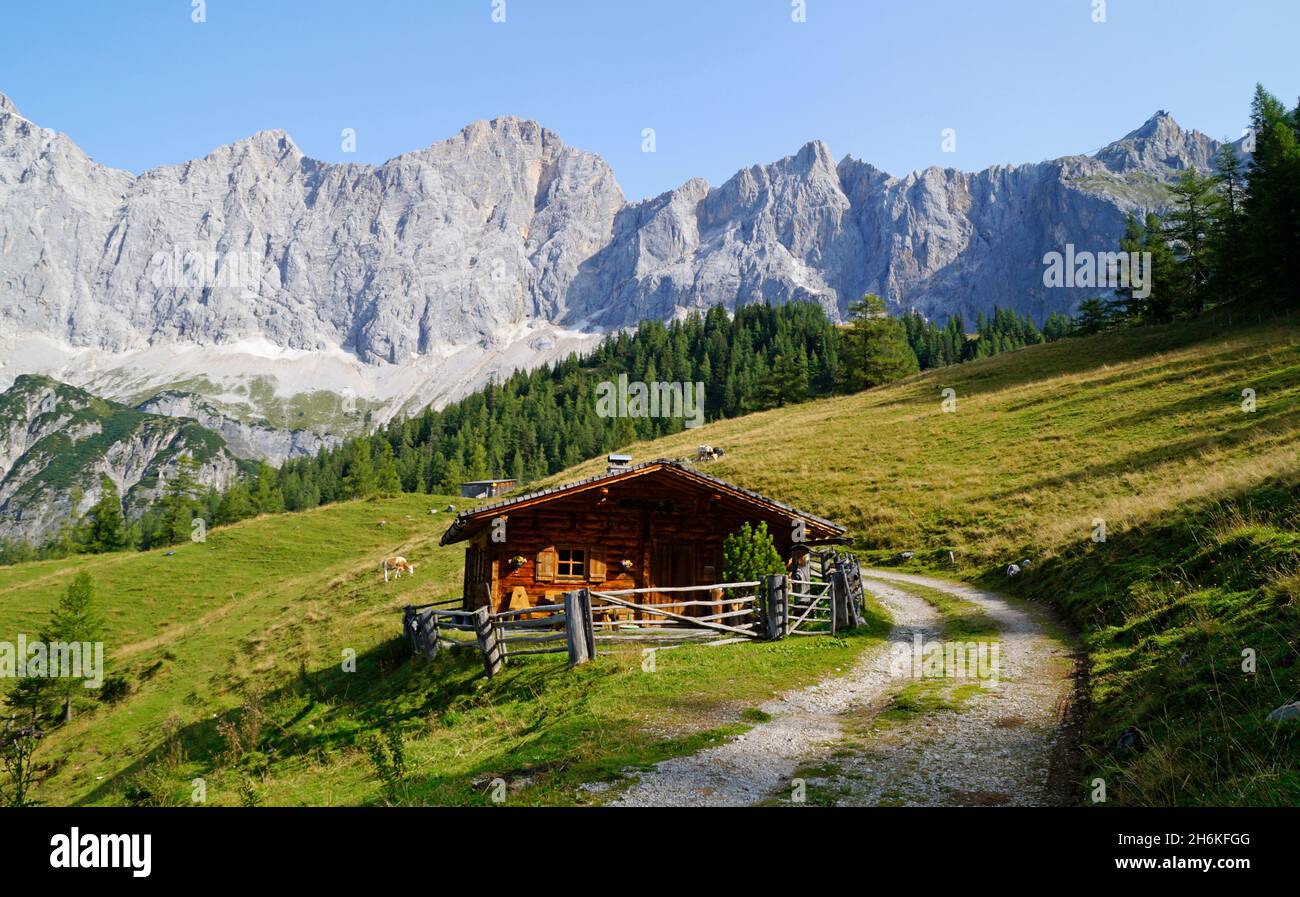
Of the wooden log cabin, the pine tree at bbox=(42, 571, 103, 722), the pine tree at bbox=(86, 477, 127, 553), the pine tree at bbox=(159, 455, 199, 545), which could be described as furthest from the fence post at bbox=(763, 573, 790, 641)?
the pine tree at bbox=(86, 477, 127, 553)

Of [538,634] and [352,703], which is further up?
[538,634]

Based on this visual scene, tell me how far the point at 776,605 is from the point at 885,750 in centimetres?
884

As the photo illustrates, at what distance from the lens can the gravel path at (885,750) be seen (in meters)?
8.56

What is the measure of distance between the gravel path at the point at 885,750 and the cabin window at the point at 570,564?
454 inches

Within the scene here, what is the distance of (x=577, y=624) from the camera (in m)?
17.5

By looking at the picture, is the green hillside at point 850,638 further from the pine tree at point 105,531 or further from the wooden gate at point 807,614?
the pine tree at point 105,531

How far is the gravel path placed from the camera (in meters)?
8.56

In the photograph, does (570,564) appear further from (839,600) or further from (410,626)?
(839,600)

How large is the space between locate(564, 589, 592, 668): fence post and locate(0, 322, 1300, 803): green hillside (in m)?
0.59

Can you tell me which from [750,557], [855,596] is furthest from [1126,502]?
[750,557]

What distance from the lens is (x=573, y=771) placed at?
978 centimetres

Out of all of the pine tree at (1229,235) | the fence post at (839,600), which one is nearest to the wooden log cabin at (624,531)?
the fence post at (839,600)

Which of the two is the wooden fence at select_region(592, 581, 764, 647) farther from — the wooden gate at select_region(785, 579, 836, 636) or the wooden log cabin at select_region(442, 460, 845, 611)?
the wooden log cabin at select_region(442, 460, 845, 611)
